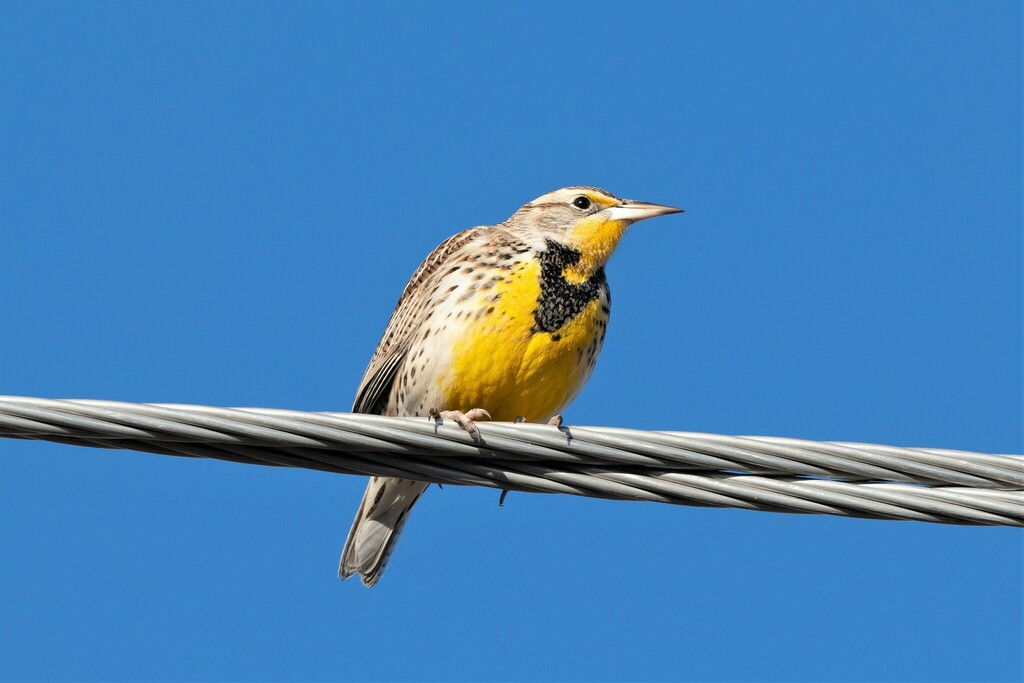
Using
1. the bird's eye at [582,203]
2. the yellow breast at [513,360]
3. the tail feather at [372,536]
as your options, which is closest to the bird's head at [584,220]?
the bird's eye at [582,203]

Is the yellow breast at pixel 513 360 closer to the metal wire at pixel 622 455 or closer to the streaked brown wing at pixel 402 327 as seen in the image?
the streaked brown wing at pixel 402 327

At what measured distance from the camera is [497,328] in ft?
19.5

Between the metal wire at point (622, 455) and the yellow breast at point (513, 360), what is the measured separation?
5.57ft

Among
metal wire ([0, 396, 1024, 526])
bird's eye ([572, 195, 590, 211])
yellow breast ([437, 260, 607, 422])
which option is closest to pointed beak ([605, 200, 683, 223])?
bird's eye ([572, 195, 590, 211])

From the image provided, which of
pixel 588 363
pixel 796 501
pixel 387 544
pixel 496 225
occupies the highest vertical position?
pixel 496 225

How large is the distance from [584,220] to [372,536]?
1807 mm

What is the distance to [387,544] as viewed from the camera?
6.89 m

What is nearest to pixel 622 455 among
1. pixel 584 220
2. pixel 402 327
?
pixel 402 327

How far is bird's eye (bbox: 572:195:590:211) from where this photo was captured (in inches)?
268

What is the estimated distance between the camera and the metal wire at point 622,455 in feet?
12.6

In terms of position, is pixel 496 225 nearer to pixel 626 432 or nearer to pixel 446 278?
pixel 446 278

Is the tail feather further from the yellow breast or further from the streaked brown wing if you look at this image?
the yellow breast

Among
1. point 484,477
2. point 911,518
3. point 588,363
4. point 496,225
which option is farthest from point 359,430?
point 496,225

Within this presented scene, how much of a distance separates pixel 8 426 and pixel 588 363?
2.90m
